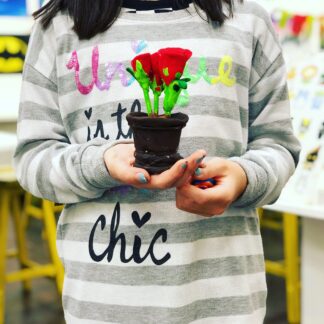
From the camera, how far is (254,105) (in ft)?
3.00

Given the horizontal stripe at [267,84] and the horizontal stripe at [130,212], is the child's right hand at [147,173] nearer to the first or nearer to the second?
the horizontal stripe at [130,212]

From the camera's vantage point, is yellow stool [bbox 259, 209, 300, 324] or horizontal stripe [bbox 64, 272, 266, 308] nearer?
horizontal stripe [bbox 64, 272, 266, 308]

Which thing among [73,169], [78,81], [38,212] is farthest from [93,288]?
[38,212]

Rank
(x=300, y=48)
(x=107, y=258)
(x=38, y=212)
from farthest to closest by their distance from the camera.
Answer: (x=38, y=212)
(x=300, y=48)
(x=107, y=258)

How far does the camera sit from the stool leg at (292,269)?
258 centimetres

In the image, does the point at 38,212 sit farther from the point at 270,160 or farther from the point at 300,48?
the point at 270,160

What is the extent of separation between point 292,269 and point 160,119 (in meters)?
2.11

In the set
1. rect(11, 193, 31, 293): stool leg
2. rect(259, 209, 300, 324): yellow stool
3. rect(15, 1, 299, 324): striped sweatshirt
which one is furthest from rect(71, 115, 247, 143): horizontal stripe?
rect(11, 193, 31, 293): stool leg

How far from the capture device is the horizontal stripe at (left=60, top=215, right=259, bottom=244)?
827mm

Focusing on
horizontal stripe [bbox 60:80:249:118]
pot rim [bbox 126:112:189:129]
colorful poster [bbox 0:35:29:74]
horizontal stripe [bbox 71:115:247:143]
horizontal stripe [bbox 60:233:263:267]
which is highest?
pot rim [bbox 126:112:189:129]

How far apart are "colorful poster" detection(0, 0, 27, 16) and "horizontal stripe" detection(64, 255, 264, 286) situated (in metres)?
3.73

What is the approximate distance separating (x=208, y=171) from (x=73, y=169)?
7.9 inches

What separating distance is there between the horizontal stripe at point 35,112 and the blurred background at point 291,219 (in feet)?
3.75

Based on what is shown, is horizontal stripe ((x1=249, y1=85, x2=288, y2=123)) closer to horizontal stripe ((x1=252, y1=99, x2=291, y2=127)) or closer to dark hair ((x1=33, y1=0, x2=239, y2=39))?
horizontal stripe ((x1=252, y1=99, x2=291, y2=127))
